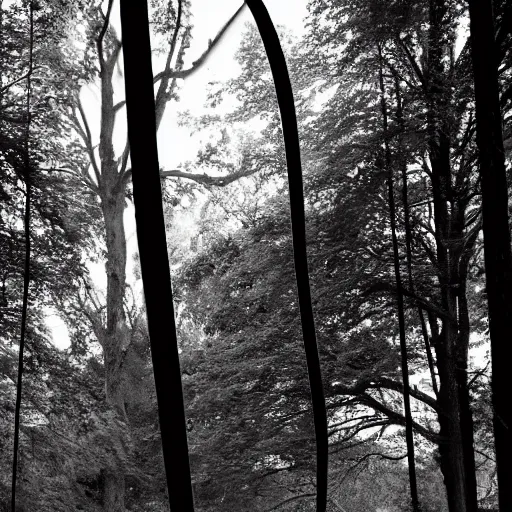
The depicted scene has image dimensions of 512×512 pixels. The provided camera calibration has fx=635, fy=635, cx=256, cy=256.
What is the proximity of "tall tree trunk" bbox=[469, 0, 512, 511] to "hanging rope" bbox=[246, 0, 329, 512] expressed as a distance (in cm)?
103

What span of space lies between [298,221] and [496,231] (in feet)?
4.96

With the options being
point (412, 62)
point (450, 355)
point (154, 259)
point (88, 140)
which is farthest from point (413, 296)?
point (88, 140)

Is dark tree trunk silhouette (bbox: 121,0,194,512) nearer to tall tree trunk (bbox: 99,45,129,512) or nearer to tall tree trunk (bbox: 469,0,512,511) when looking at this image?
tall tree trunk (bbox: 469,0,512,511)

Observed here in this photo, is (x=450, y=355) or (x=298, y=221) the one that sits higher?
(x=450, y=355)

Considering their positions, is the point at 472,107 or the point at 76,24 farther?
the point at 76,24

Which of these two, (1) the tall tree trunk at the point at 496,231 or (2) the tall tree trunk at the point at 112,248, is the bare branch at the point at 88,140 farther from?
(1) the tall tree trunk at the point at 496,231

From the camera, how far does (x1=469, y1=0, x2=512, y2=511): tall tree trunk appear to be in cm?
149

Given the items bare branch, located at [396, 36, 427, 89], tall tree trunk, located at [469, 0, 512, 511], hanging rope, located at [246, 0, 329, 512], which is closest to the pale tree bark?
bare branch, located at [396, 36, 427, 89]

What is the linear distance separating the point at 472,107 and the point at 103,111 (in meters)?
6.54

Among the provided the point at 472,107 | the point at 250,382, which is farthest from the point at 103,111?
the point at 472,107

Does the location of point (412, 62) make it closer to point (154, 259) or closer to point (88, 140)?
point (88, 140)

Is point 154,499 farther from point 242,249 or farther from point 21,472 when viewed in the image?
point 242,249

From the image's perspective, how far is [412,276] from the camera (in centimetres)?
693

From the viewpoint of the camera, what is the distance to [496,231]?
1.77 metres
